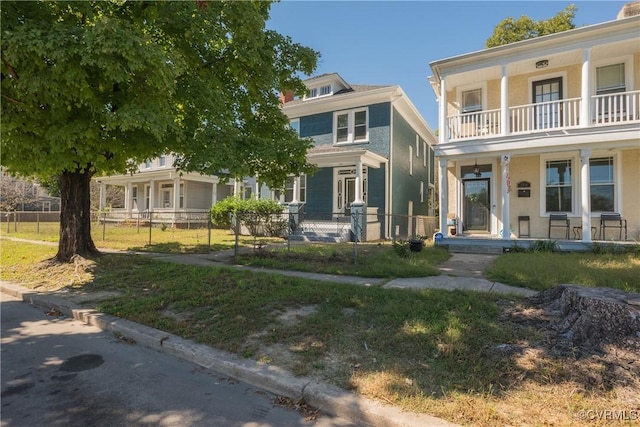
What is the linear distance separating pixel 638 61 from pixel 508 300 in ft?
37.0

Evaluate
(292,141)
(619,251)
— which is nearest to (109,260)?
(292,141)

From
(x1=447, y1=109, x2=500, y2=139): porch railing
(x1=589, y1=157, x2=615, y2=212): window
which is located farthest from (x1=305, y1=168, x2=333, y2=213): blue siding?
(x1=589, y1=157, x2=615, y2=212): window

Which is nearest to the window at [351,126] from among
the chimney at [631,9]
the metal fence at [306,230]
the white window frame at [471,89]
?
the metal fence at [306,230]

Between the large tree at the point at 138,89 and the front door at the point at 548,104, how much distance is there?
26.6ft

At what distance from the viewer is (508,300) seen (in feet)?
17.7

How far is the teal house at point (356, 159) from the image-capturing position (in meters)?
15.9

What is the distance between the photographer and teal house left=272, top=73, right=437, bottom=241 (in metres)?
15.9

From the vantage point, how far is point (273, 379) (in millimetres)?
3355

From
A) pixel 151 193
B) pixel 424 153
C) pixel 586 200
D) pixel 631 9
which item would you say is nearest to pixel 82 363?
pixel 586 200

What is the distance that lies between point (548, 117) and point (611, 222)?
4.05 metres

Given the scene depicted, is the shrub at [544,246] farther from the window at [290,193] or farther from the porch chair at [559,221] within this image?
the window at [290,193]

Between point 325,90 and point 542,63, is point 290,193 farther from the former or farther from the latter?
point 542,63

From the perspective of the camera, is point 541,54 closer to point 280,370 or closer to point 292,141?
point 292,141

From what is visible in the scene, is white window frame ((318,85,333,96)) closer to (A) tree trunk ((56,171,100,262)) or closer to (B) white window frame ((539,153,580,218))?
(B) white window frame ((539,153,580,218))
